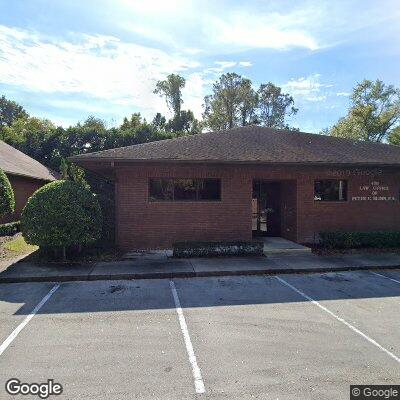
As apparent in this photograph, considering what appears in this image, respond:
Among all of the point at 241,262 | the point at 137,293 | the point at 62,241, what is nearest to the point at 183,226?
the point at 241,262

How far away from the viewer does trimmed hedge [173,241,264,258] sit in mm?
11742

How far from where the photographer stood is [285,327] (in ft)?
20.7

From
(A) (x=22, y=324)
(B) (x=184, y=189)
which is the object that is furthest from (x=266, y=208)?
(A) (x=22, y=324)

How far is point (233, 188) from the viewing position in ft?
43.2

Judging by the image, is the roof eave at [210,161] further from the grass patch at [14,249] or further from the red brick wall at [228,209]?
the grass patch at [14,249]

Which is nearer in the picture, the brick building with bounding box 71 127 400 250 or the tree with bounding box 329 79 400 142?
the brick building with bounding box 71 127 400 250

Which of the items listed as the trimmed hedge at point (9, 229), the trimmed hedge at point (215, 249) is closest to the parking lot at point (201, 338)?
the trimmed hedge at point (215, 249)

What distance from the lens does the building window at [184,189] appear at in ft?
42.5

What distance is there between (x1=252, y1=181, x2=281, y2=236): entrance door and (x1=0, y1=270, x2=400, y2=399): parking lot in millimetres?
6466


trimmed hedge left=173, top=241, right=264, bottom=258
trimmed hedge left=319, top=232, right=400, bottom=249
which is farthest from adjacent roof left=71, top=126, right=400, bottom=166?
trimmed hedge left=173, top=241, right=264, bottom=258

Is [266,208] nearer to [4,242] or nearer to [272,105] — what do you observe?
[4,242]

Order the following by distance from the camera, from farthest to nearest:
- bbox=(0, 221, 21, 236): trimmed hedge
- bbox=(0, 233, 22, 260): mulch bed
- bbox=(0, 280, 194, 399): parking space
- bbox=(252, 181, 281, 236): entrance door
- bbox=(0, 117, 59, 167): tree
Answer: bbox=(0, 117, 59, 167): tree, bbox=(0, 221, 21, 236): trimmed hedge, bbox=(252, 181, 281, 236): entrance door, bbox=(0, 233, 22, 260): mulch bed, bbox=(0, 280, 194, 399): parking space

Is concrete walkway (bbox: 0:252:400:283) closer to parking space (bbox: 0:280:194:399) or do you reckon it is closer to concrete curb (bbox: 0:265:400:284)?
concrete curb (bbox: 0:265:400:284)

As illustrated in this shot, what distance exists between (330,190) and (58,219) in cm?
976
